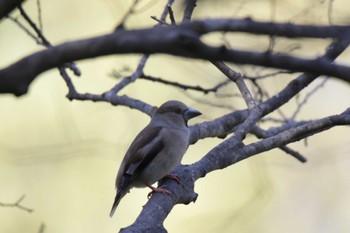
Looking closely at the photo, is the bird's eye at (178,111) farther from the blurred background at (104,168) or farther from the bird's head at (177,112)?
the blurred background at (104,168)

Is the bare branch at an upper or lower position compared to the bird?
lower

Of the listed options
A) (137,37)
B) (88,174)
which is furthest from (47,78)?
(137,37)

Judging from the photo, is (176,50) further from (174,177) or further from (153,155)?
(153,155)

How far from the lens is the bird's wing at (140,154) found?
176 inches

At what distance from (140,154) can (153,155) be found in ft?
0.28

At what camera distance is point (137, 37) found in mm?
1793

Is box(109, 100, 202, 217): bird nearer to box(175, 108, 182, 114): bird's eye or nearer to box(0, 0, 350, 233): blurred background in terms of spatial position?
box(175, 108, 182, 114): bird's eye

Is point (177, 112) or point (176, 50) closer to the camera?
point (176, 50)

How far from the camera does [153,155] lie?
4523 millimetres

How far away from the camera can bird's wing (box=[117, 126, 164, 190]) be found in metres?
4.48

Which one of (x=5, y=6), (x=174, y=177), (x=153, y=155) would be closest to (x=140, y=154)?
(x=153, y=155)

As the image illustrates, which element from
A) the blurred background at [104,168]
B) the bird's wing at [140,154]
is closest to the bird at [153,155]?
the bird's wing at [140,154]

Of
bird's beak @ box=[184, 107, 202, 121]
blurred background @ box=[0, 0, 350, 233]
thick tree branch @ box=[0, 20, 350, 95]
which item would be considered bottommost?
thick tree branch @ box=[0, 20, 350, 95]

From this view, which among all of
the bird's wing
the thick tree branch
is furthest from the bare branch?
the bird's wing
